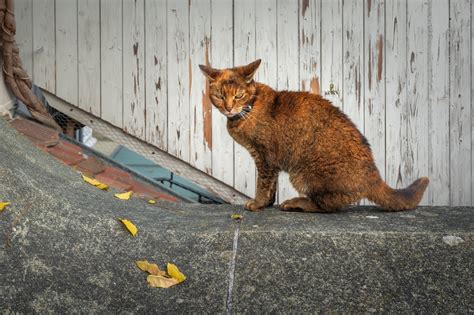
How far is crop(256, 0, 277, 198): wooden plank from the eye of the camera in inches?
156

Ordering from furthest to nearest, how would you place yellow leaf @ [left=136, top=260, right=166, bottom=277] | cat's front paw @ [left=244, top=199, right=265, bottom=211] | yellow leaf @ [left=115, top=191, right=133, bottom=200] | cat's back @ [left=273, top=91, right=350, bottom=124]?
yellow leaf @ [left=115, top=191, right=133, bottom=200] < cat's front paw @ [left=244, top=199, right=265, bottom=211] < cat's back @ [left=273, top=91, right=350, bottom=124] < yellow leaf @ [left=136, top=260, right=166, bottom=277]

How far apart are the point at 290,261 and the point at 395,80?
200cm

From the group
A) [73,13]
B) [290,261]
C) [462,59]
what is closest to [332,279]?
[290,261]

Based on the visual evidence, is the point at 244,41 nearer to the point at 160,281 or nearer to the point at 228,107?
the point at 228,107

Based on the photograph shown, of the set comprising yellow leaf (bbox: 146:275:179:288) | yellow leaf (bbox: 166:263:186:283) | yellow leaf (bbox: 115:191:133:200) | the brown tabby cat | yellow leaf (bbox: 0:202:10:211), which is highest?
the brown tabby cat

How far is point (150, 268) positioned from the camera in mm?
2367

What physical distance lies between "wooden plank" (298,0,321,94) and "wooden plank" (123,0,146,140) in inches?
43.2

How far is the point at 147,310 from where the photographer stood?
7.16 ft

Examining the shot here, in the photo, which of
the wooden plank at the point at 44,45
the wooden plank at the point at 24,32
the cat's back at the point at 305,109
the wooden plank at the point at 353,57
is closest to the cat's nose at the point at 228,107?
the cat's back at the point at 305,109

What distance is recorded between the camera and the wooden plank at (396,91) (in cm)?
393

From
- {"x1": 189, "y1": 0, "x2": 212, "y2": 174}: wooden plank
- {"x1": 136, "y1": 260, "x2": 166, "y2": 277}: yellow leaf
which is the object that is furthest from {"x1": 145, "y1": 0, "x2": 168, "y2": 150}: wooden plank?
→ {"x1": 136, "y1": 260, "x2": 166, "y2": 277}: yellow leaf

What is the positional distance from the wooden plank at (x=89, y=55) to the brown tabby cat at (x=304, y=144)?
145 cm

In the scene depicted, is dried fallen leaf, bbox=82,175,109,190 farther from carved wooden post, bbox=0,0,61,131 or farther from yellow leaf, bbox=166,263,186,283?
yellow leaf, bbox=166,263,186,283

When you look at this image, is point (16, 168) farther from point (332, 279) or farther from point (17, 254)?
point (332, 279)
